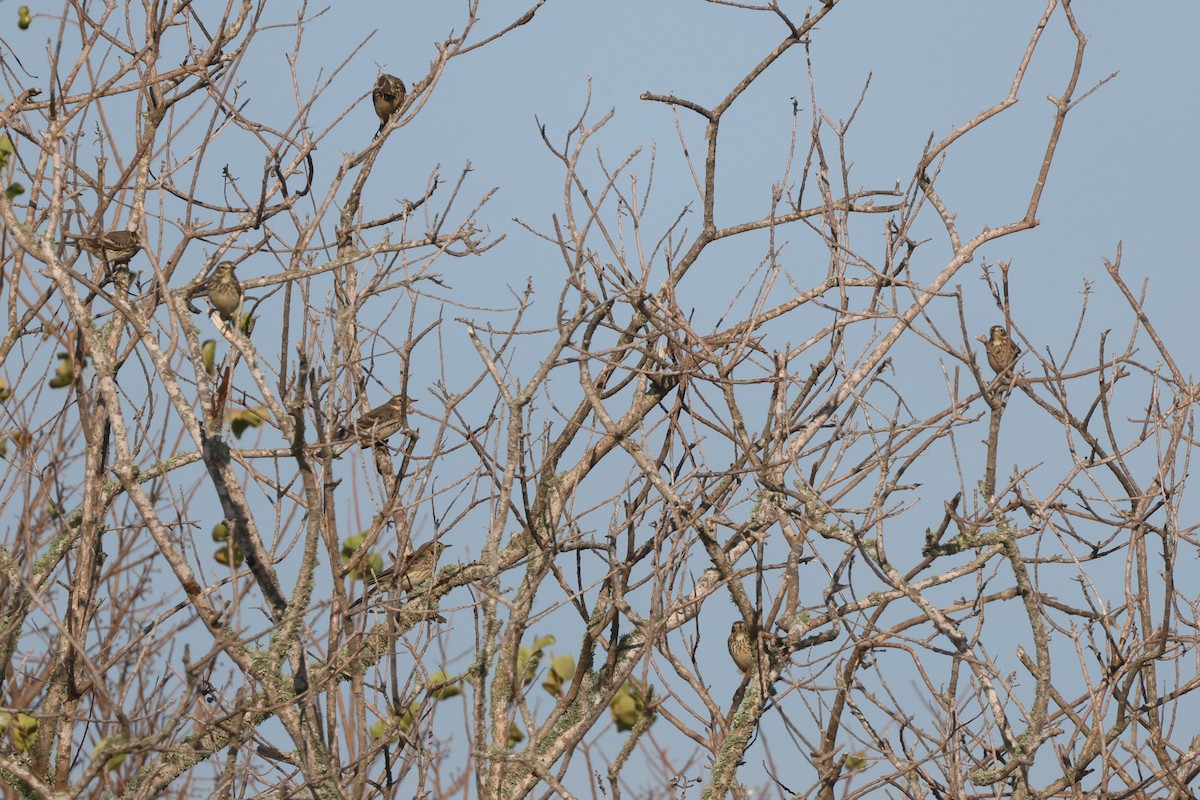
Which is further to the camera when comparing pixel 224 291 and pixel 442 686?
pixel 224 291

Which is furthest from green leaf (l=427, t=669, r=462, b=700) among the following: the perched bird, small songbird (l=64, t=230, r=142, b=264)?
the perched bird

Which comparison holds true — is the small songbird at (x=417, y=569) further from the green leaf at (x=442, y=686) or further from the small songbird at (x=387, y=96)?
the small songbird at (x=387, y=96)

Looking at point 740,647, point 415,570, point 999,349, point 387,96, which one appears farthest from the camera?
point 387,96

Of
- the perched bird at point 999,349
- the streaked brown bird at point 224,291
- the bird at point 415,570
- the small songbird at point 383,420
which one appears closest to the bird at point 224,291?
the streaked brown bird at point 224,291

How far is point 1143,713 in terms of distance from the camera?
507 cm

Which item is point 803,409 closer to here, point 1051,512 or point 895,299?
point 895,299

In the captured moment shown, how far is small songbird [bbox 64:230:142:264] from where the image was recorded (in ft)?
19.2

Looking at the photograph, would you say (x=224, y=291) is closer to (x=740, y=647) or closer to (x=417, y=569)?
(x=417, y=569)

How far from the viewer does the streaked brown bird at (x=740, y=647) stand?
5.23 m

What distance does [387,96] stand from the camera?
7.07m

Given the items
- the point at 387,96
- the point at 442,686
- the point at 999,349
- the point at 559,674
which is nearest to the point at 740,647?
the point at 559,674

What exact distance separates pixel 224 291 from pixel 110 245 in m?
0.89

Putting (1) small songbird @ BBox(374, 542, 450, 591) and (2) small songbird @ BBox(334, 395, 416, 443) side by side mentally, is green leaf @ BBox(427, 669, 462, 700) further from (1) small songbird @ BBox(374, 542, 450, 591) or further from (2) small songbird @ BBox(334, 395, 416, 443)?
(2) small songbird @ BBox(334, 395, 416, 443)

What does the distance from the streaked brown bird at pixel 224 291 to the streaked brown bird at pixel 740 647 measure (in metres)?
2.60
